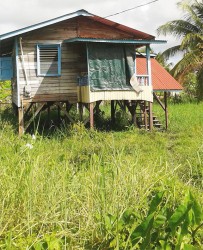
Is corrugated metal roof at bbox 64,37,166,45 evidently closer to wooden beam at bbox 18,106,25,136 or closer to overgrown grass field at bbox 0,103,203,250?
wooden beam at bbox 18,106,25,136

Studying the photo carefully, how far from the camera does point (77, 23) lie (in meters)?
15.5

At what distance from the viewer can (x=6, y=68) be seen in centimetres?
1631

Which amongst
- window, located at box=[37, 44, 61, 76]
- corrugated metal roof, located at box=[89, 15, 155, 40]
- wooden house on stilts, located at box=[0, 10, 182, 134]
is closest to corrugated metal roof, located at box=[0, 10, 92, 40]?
wooden house on stilts, located at box=[0, 10, 182, 134]

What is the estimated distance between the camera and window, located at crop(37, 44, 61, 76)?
14.9 m

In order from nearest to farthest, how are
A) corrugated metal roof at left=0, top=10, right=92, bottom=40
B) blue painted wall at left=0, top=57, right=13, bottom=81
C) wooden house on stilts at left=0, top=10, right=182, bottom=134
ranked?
corrugated metal roof at left=0, top=10, right=92, bottom=40 → wooden house on stilts at left=0, top=10, right=182, bottom=134 → blue painted wall at left=0, top=57, right=13, bottom=81

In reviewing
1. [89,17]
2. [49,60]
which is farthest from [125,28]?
[49,60]

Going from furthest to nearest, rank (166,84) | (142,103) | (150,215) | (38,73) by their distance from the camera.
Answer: (166,84)
(142,103)
(38,73)
(150,215)

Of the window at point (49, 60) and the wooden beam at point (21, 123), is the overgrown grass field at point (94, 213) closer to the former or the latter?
the wooden beam at point (21, 123)

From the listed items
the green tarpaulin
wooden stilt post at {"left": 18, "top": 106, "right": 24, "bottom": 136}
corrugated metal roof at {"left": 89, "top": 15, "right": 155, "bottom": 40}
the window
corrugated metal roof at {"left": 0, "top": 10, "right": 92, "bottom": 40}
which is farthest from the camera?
corrugated metal roof at {"left": 89, "top": 15, "right": 155, "bottom": 40}

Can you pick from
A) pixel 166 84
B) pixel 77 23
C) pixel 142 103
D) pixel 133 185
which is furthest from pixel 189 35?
pixel 133 185

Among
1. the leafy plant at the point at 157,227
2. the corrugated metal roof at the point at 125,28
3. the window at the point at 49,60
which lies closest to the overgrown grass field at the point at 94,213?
the leafy plant at the point at 157,227

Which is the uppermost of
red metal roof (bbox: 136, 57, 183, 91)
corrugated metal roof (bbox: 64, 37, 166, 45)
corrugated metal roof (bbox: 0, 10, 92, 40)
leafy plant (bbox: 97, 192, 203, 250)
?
corrugated metal roof (bbox: 0, 10, 92, 40)

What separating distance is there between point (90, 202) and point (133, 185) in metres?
0.50

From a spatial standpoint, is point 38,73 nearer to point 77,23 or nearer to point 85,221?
point 77,23
